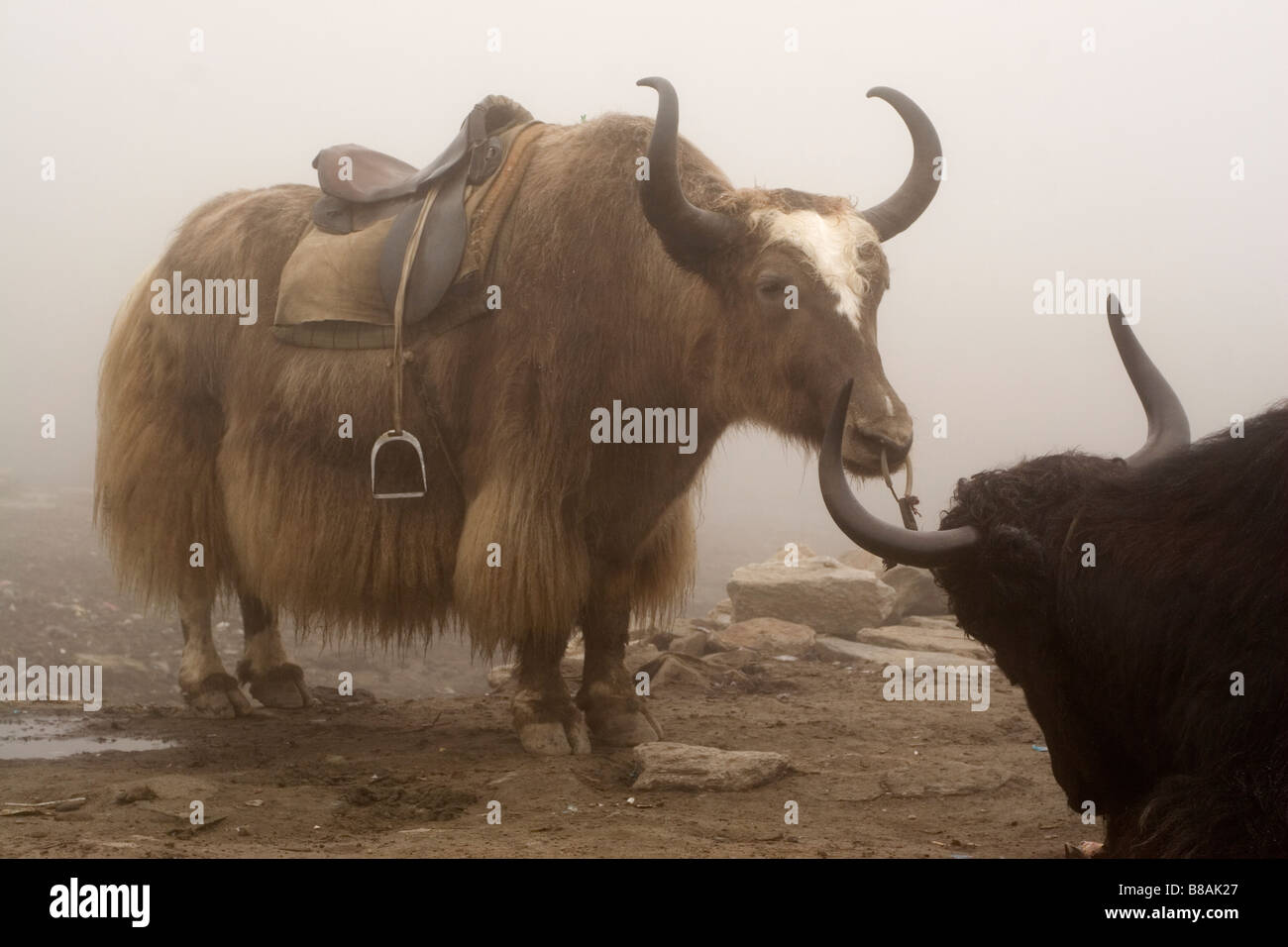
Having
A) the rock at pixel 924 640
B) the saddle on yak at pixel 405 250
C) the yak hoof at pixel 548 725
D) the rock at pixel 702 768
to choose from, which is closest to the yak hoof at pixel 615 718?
the yak hoof at pixel 548 725

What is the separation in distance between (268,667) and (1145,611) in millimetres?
3965

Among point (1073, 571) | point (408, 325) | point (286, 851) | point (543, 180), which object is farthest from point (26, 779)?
point (1073, 571)

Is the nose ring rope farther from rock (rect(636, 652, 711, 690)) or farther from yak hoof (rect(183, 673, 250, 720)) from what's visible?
yak hoof (rect(183, 673, 250, 720))

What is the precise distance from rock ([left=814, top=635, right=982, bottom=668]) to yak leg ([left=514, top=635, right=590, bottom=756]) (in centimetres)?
224

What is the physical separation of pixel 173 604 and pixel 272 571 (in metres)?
0.93

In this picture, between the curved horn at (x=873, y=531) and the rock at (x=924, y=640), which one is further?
the rock at (x=924, y=640)

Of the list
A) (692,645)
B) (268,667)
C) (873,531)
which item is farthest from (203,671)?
(873,531)

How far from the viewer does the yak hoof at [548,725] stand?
180 inches

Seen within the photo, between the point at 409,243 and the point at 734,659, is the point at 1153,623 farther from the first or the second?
the point at 734,659

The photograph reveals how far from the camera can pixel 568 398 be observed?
174 inches

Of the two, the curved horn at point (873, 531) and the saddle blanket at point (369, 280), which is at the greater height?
the saddle blanket at point (369, 280)

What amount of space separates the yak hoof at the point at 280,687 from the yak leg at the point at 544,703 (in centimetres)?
142

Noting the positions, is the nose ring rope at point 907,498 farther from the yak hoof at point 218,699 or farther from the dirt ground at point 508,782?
the yak hoof at point 218,699

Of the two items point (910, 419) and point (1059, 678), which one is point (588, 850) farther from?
point (910, 419)
